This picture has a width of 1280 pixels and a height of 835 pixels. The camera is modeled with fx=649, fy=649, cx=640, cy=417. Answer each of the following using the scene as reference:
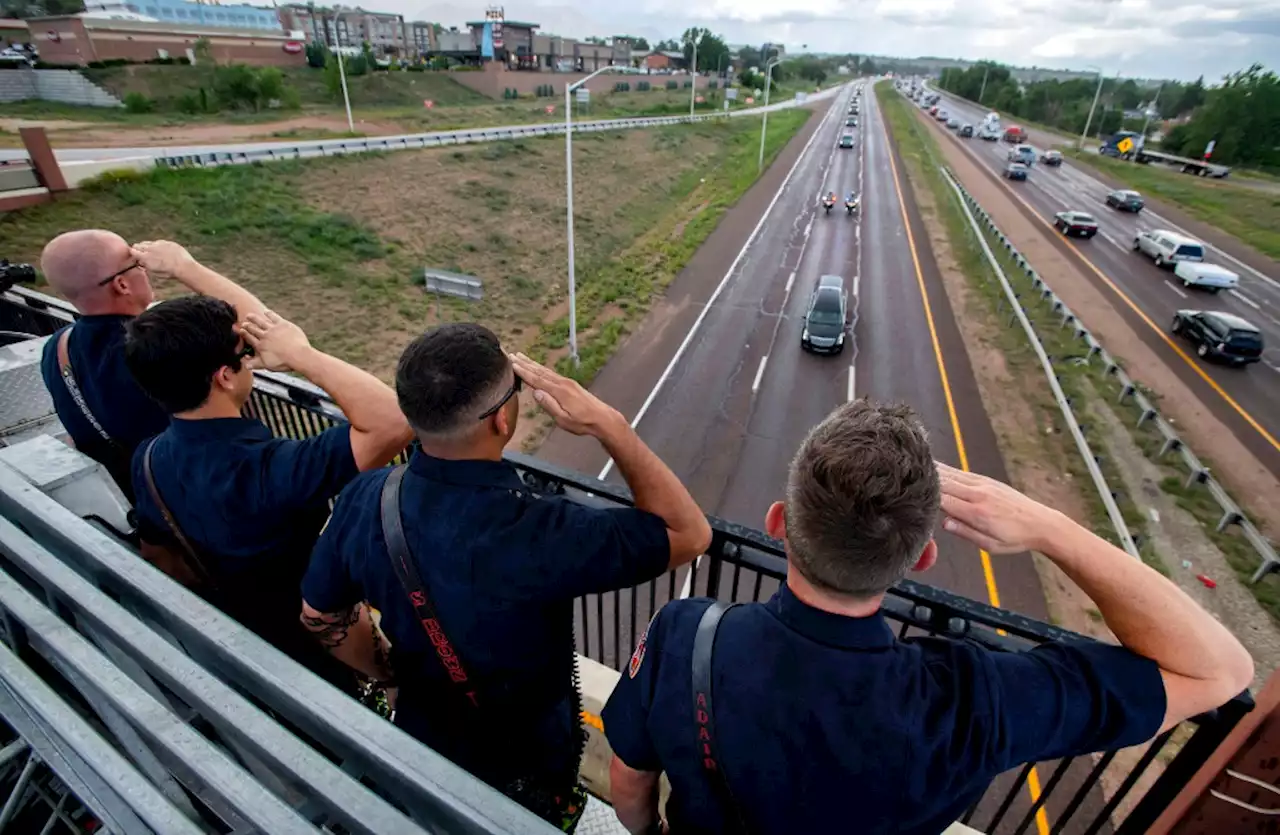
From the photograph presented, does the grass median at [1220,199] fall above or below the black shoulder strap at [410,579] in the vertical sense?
below

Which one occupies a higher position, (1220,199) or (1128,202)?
(1128,202)

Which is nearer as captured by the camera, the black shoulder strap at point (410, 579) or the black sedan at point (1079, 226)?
the black shoulder strap at point (410, 579)

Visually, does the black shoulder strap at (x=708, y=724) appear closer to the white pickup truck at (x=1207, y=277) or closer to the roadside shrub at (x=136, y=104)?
the white pickup truck at (x=1207, y=277)

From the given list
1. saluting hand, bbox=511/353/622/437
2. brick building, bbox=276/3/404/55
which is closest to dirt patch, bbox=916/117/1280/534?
saluting hand, bbox=511/353/622/437

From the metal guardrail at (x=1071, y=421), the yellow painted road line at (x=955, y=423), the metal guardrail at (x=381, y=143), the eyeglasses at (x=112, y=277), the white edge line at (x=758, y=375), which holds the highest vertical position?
the eyeglasses at (x=112, y=277)

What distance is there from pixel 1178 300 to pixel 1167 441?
1552 centimetres

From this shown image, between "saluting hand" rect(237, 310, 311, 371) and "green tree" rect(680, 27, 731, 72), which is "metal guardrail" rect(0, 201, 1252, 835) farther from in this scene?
"green tree" rect(680, 27, 731, 72)

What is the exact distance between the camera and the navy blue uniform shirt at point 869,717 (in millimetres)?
1545

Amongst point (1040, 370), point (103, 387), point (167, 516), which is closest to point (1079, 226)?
point (1040, 370)

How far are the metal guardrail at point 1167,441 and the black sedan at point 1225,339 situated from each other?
3.01 m

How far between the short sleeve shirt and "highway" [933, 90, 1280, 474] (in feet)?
68.4

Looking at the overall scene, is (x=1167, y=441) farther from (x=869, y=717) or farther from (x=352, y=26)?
(x=352, y=26)

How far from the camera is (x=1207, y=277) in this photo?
88.8 ft

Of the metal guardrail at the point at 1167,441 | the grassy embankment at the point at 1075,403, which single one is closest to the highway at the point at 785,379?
the grassy embankment at the point at 1075,403
